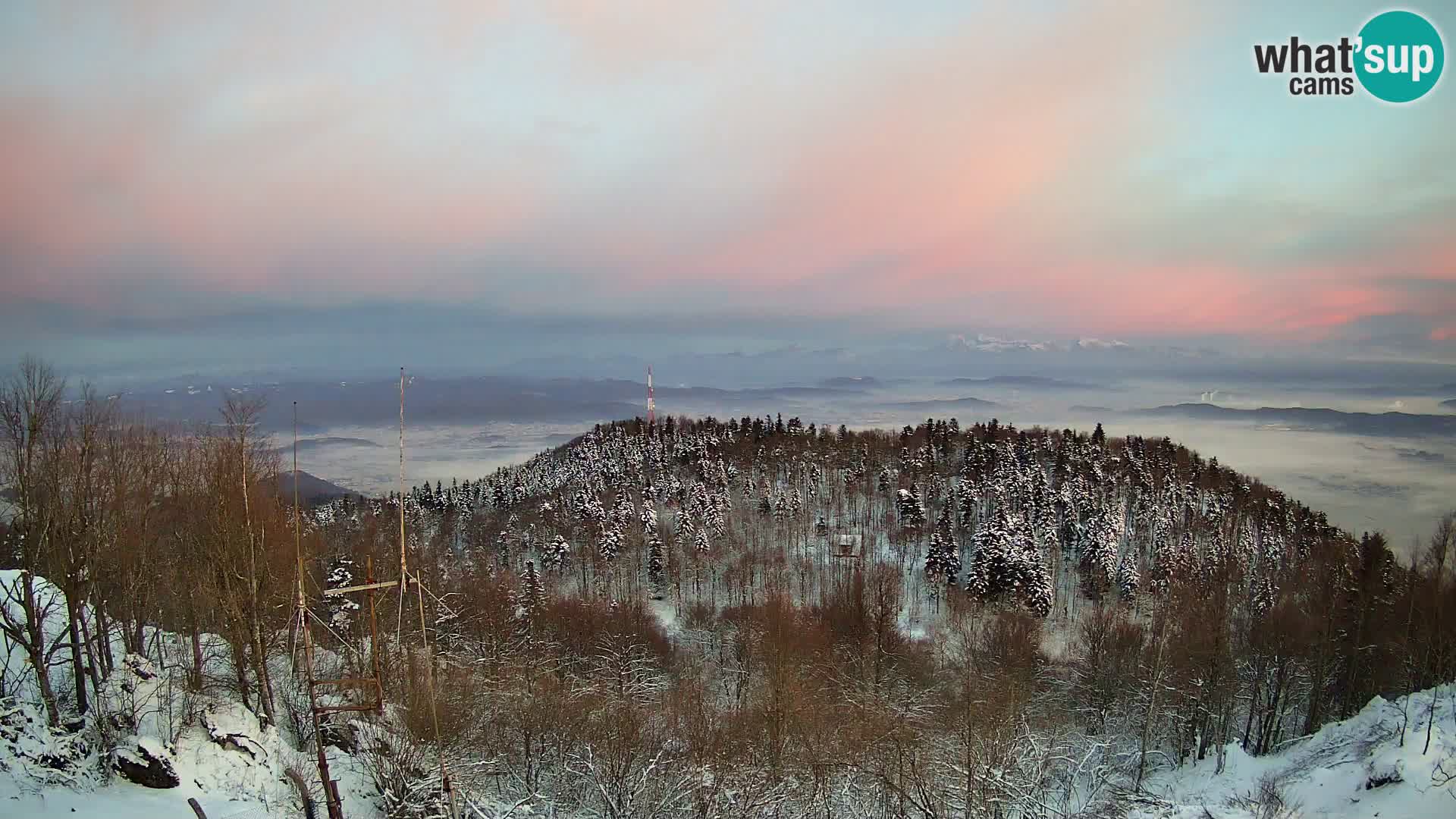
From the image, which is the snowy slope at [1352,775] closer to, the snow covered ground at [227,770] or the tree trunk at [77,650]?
the snow covered ground at [227,770]

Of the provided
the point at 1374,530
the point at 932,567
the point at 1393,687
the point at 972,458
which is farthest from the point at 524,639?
the point at 972,458

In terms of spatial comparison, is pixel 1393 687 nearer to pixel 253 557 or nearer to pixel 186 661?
pixel 253 557

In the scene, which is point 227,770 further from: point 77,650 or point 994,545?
point 994,545

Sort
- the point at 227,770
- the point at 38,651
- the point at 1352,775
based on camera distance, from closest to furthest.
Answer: the point at 38,651, the point at 227,770, the point at 1352,775

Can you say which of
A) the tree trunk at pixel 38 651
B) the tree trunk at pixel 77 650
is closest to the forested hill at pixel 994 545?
the tree trunk at pixel 77 650

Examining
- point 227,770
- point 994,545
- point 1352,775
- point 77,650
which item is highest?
point 77,650

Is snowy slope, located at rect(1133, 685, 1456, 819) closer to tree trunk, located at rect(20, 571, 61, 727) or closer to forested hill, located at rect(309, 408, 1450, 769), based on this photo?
forested hill, located at rect(309, 408, 1450, 769)

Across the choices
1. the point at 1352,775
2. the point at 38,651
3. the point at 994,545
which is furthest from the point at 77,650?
the point at 994,545

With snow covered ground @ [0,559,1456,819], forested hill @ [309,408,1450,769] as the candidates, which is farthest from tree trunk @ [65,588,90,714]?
forested hill @ [309,408,1450,769]
